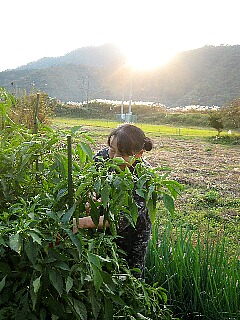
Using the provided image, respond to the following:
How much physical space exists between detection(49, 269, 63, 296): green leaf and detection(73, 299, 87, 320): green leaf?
0.09 m

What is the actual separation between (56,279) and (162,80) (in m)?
82.5

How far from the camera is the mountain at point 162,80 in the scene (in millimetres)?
70688

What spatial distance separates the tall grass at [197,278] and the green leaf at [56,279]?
1.35m

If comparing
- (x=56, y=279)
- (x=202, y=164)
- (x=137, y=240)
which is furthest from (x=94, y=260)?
(x=202, y=164)

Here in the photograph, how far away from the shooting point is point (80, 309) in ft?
2.81

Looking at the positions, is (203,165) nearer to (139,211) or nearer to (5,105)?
(139,211)

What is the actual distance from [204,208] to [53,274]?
585 centimetres

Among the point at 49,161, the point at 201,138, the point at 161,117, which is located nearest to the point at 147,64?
the point at 161,117

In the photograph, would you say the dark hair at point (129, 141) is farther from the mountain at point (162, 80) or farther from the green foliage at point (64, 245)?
the mountain at point (162, 80)

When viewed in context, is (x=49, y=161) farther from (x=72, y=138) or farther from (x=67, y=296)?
(x=67, y=296)

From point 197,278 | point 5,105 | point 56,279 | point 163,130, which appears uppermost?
point 5,105

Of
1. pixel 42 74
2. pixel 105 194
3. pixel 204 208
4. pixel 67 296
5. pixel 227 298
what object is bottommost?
pixel 204 208

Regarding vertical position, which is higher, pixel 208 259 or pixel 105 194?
pixel 105 194

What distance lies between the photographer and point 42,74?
8162cm
